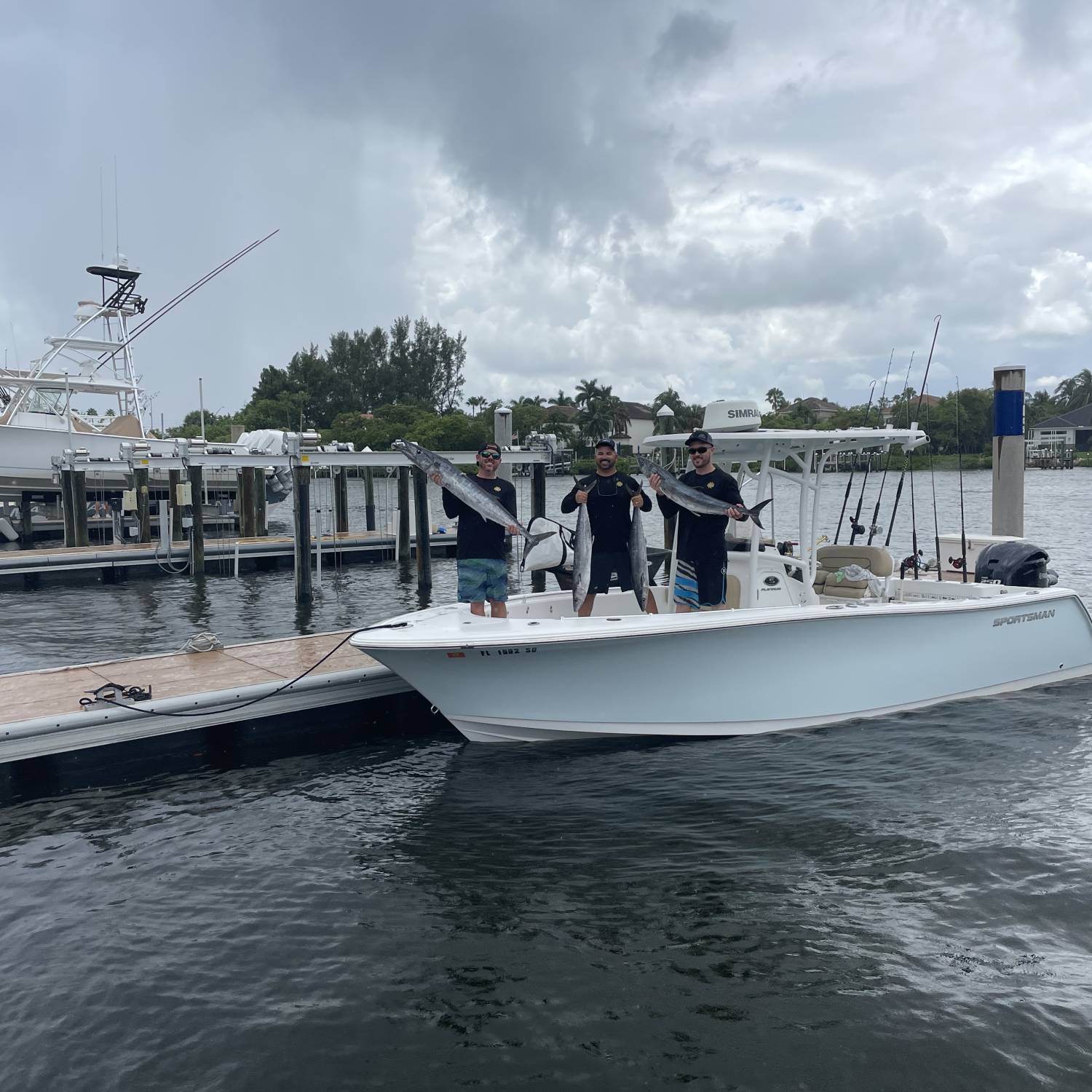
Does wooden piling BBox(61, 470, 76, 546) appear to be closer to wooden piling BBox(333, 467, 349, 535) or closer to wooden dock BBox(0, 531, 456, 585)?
wooden dock BBox(0, 531, 456, 585)

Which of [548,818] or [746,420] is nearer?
[548,818]

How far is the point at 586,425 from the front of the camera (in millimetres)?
83750

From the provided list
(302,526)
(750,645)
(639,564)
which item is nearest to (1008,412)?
(750,645)

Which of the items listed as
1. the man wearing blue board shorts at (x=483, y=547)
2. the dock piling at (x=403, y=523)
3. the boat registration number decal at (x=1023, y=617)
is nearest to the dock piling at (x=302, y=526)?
the dock piling at (x=403, y=523)

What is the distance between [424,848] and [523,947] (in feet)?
4.69

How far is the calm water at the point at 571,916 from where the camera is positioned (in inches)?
158

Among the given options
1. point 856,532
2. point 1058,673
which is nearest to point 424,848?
point 856,532

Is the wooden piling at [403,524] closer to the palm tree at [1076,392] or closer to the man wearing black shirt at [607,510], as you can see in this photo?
the man wearing black shirt at [607,510]

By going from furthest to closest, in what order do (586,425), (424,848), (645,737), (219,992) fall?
(586,425) → (645,737) → (424,848) → (219,992)

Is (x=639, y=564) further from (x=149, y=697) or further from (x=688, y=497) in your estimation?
(x=149, y=697)

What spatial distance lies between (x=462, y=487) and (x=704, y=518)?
209 cm

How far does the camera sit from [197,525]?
1981 centimetres

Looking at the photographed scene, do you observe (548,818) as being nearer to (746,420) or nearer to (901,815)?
(901,815)

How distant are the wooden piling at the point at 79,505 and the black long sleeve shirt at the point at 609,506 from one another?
2043 centimetres
